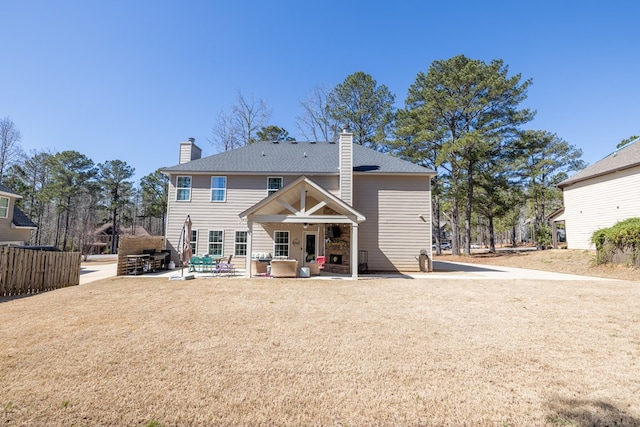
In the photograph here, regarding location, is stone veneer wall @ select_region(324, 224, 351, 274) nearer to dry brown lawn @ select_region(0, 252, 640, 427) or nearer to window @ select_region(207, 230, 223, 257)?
window @ select_region(207, 230, 223, 257)

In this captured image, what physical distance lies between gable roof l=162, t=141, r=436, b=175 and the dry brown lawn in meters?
9.22

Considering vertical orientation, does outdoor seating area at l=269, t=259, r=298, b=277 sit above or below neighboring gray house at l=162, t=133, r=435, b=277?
below

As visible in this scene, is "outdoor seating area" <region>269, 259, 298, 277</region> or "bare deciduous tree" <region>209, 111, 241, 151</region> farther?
"bare deciduous tree" <region>209, 111, 241, 151</region>

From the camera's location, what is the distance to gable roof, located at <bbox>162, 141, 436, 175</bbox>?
50.1ft

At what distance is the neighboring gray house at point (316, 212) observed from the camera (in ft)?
48.2

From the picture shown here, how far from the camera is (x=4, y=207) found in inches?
680

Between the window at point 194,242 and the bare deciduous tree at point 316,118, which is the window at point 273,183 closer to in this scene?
the window at point 194,242

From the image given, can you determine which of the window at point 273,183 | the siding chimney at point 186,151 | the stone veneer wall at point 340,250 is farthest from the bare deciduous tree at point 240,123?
the stone veneer wall at point 340,250

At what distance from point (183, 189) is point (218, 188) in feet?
6.23

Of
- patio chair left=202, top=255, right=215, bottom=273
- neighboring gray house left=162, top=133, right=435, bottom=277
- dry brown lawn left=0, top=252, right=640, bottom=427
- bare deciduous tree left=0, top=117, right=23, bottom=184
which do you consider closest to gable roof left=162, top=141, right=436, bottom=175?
neighboring gray house left=162, top=133, right=435, bottom=277

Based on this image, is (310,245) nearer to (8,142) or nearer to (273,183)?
(273,183)

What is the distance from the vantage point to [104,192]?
1636 inches

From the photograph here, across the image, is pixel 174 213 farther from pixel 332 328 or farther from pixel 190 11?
pixel 332 328

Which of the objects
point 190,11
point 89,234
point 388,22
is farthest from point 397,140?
point 89,234
